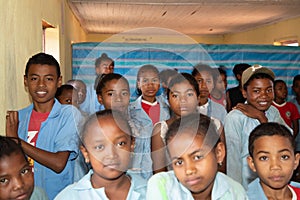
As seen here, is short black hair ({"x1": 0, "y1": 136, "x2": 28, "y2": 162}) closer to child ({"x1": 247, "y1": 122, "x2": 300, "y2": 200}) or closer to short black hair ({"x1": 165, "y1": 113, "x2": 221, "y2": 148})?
short black hair ({"x1": 165, "y1": 113, "x2": 221, "y2": 148})

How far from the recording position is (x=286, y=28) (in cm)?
853

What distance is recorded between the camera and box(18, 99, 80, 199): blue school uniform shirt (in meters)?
2.32

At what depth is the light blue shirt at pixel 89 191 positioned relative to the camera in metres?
1.77

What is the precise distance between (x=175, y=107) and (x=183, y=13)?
5514mm

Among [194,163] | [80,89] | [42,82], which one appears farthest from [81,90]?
[194,163]

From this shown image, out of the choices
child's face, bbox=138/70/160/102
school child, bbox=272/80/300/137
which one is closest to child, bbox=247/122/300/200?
child's face, bbox=138/70/160/102

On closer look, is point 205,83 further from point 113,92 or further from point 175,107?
point 175,107

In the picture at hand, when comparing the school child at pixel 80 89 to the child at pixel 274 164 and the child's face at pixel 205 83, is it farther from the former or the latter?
the child at pixel 274 164

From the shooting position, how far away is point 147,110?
3.62 metres

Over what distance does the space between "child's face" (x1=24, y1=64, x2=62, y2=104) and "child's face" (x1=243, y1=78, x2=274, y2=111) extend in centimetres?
117

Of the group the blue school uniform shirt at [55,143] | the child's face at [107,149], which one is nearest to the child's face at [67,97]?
the blue school uniform shirt at [55,143]

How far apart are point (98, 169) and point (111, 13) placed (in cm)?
632

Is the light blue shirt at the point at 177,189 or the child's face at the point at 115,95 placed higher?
the child's face at the point at 115,95

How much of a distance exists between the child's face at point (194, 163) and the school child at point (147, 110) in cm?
60
